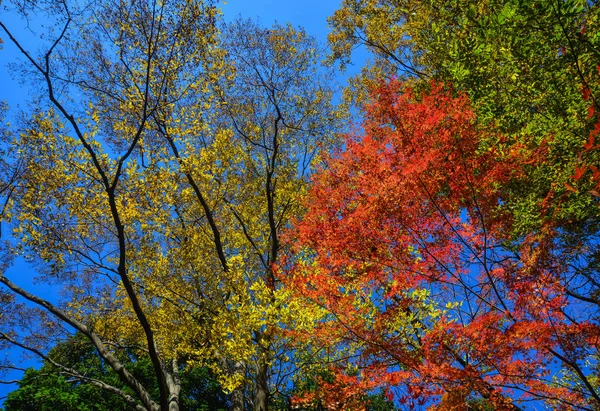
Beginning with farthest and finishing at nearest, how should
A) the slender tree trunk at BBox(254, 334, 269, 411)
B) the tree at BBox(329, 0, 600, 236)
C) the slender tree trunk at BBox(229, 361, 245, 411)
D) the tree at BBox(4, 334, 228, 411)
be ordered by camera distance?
the tree at BBox(4, 334, 228, 411), the slender tree trunk at BBox(229, 361, 245, 411), the slender tree trunk at BBox(254, 334, 269, 411), the tree at BBox(329, 0, 600, 236)

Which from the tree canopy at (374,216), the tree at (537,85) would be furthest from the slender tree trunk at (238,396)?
the tree at (537,85)

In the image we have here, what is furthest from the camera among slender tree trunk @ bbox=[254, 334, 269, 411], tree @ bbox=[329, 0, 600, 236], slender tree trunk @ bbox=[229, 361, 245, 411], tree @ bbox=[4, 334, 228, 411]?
tree @ bbox=[4, 334, 228, 411]

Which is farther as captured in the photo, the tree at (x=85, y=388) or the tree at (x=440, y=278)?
the tree at (x=85, y=388)

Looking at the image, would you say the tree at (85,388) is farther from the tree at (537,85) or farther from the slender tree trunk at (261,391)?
the tree at (537,85)

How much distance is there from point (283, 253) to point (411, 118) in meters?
5.76

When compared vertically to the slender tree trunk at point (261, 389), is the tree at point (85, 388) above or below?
above

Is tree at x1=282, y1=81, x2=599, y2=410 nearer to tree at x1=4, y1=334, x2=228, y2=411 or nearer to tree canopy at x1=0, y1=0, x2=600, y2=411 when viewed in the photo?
tree canopy at x1=0, y1=0, x2=600, y2=411

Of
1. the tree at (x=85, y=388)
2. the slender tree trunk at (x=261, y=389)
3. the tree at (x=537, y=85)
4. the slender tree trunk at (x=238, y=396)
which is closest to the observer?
the tree at (x=537, y=85)

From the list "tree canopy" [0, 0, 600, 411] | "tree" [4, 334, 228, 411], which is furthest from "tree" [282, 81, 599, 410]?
"tree" [4, 334, 228, 411]

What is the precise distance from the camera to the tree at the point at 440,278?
5848mm

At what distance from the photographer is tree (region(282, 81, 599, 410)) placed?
5.85 m

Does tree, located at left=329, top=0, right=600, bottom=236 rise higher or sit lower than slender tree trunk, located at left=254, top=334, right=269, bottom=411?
higher

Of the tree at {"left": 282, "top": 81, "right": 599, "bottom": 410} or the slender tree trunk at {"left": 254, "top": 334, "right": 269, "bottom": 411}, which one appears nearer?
the tree at {"left": 282, "top": 81, "right": 599, "bottom": 410}

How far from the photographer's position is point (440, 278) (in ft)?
22.3
